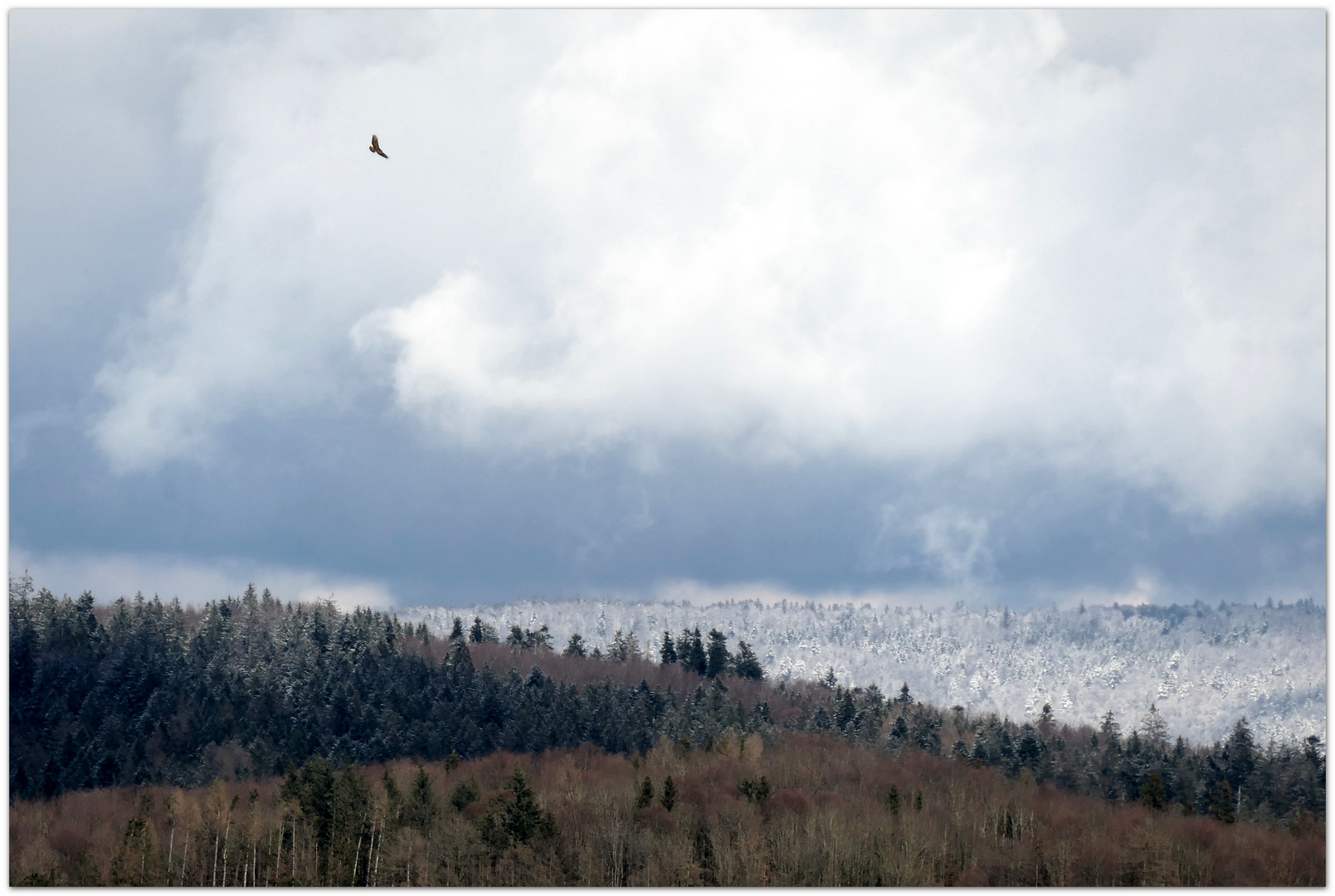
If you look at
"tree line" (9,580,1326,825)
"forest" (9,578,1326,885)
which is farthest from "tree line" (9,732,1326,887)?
"tree line" (9,580,1326,825)

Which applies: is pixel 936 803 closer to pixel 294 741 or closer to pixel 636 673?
pixel 294 741

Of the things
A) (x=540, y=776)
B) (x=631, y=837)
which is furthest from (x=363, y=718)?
(x=631, y=837)

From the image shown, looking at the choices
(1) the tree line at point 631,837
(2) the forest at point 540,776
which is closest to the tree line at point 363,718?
(2) the forest at point 540,776

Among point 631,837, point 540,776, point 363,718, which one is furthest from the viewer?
point 363,718

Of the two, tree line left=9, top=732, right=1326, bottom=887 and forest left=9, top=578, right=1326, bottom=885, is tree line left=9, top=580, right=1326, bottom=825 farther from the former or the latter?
tree line left=9, top=732, right=1326, bottom=887

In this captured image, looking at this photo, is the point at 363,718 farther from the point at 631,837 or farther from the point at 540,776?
the point at 631,837
